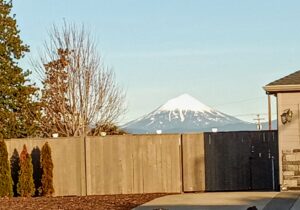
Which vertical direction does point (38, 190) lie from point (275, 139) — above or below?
below

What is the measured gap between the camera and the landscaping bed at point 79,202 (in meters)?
17.9

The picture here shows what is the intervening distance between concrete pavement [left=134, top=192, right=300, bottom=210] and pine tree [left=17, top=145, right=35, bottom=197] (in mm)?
4156

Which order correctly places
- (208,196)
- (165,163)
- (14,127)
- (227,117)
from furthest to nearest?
(227,117) < (14,127) < (165,163) < (208,196)

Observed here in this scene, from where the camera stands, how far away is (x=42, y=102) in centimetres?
2978

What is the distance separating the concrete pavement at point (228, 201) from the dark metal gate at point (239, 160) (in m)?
1.16

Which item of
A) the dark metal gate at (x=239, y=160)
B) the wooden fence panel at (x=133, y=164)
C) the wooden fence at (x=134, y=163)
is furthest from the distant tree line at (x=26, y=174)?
the dark metal gate at (x=239, y=160)

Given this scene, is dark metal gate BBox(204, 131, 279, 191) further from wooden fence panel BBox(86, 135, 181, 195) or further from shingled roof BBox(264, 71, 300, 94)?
shingled roof BBox(264, 71, 300, 94)

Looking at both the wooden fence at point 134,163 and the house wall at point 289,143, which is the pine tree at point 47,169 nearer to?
the wooden fence at point 134,163

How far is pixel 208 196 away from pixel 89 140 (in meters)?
4.23

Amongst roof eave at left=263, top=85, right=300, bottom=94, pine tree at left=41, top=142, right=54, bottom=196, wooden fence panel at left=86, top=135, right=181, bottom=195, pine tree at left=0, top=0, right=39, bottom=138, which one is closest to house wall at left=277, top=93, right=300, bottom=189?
roof eave at left=263, top=85, right=300, bottom=94

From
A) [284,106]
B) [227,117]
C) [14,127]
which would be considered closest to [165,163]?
[284,106]

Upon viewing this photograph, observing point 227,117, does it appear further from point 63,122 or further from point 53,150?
point 53,150

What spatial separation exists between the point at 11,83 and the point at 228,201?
43.0 feet

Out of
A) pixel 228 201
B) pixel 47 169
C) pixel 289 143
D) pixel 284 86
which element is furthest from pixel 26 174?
pixel 284 86
